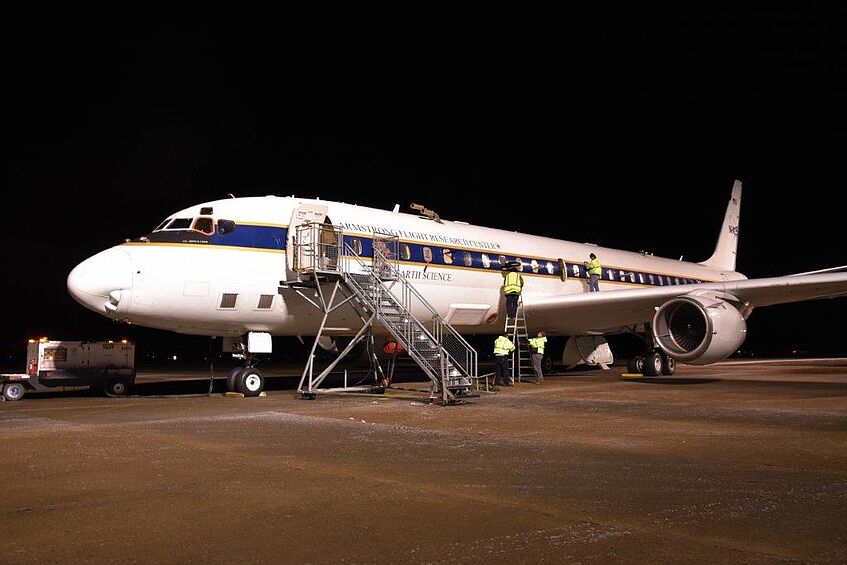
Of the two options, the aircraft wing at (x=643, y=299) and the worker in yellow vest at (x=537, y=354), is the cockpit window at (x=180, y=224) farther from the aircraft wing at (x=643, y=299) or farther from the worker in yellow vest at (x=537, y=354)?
the worker in yellow vest at (x=537, y=354)

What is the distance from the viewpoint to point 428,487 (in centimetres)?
527

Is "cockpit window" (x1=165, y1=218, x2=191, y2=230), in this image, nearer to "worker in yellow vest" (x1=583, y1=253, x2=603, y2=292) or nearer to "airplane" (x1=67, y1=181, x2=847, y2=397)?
"airplane" (x1=67, y1=181, x2=847, y2=397)

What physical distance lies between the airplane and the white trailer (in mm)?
3001

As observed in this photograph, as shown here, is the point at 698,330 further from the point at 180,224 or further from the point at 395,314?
the point at 180,224

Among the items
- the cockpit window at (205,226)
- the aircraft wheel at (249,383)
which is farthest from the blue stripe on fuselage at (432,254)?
the aircraft wheel at (249,383)

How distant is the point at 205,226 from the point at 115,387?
203 inches

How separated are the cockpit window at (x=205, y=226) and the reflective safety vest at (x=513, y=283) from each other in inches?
282

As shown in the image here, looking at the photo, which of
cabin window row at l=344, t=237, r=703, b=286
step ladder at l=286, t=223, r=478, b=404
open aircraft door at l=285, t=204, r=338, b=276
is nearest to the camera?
step ladder at l=286, t=223, r=478, b=404

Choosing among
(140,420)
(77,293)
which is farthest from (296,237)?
(140,420)

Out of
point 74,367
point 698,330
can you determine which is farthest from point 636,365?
point 74,367

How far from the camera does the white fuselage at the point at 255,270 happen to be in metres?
12.2

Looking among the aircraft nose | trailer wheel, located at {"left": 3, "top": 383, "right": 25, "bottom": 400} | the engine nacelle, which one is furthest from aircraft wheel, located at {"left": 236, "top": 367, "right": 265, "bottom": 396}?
the engine nacelle

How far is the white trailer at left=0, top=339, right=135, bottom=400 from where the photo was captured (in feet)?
47.8

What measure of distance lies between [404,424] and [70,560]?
18.9ft
